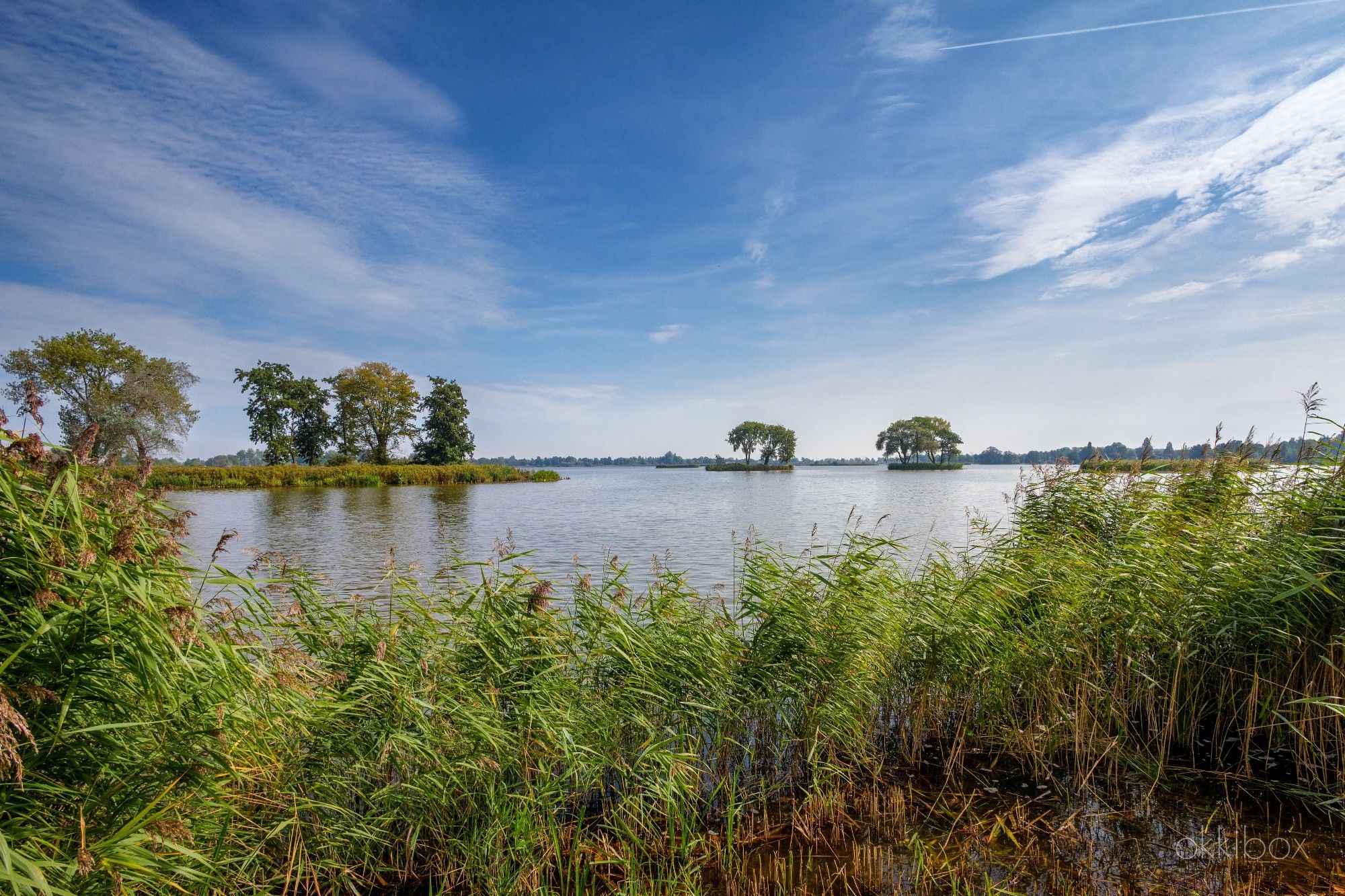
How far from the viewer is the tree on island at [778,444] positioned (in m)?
139

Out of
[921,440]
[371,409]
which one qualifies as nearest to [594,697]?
[371,409]

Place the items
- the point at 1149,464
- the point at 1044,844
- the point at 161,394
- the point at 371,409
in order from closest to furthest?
→ 1. the point at 1044,844
2. the point at 1149,464
3. the point at 161,394
4. the point at 371,409

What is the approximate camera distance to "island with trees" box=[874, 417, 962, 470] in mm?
128250

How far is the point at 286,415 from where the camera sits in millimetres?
70688

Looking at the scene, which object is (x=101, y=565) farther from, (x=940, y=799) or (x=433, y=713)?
(x=940, y=799)

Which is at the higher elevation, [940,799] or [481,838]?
[481,838]

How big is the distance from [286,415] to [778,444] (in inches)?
3877

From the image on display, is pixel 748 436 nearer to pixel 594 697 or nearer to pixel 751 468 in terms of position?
pixel 751 468

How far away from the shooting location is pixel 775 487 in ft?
192

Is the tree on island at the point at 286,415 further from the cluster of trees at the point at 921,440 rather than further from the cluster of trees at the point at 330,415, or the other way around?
the cluster of trees at the point at 921,440

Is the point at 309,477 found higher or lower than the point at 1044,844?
higher

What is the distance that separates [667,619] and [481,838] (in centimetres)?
259

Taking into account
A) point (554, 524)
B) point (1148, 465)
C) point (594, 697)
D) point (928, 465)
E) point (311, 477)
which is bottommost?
point (554, 524)

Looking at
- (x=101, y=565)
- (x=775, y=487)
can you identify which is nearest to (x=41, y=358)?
(x=775, y=487)
